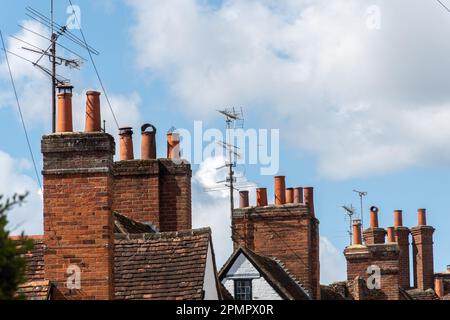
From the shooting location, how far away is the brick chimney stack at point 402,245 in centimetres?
4897

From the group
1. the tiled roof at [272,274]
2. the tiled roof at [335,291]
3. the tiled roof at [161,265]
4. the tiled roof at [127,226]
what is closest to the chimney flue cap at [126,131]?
the tiled roof at [127,226]

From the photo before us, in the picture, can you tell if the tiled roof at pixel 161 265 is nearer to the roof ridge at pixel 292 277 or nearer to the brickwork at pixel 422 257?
the roof ridge at pixel 292 277

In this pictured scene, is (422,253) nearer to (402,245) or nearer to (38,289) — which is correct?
(402,245)

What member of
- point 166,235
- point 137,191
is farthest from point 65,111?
point 137,191

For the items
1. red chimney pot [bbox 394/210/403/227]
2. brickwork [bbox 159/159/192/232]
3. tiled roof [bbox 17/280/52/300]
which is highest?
red chimney pot [bbox 394/210/403/227]

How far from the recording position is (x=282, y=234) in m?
33.2

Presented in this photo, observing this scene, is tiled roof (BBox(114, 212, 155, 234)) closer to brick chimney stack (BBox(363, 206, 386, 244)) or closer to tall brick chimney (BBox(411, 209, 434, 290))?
brick chimney stack (BBox(363, 206, 386, 244))

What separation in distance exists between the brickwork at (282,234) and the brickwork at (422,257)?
17.1 meters

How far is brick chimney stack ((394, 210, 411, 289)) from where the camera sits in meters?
49.0

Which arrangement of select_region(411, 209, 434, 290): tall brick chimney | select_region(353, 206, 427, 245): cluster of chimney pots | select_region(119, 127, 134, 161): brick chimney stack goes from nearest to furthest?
1. select_region(119, 127, 134, 161): brick chimney stack
2. select_region(353, 206, 427, 245): cluster of chimney pots
3. select_region(411, 209, 434, 290): tall brick chimney

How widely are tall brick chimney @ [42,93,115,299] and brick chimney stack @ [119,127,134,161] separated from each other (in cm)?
620

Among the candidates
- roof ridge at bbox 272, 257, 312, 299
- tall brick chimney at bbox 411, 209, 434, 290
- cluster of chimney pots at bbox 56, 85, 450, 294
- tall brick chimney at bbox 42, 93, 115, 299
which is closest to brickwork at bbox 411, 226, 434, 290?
tall brick chimney at bbox 411, 209, 434, 290
